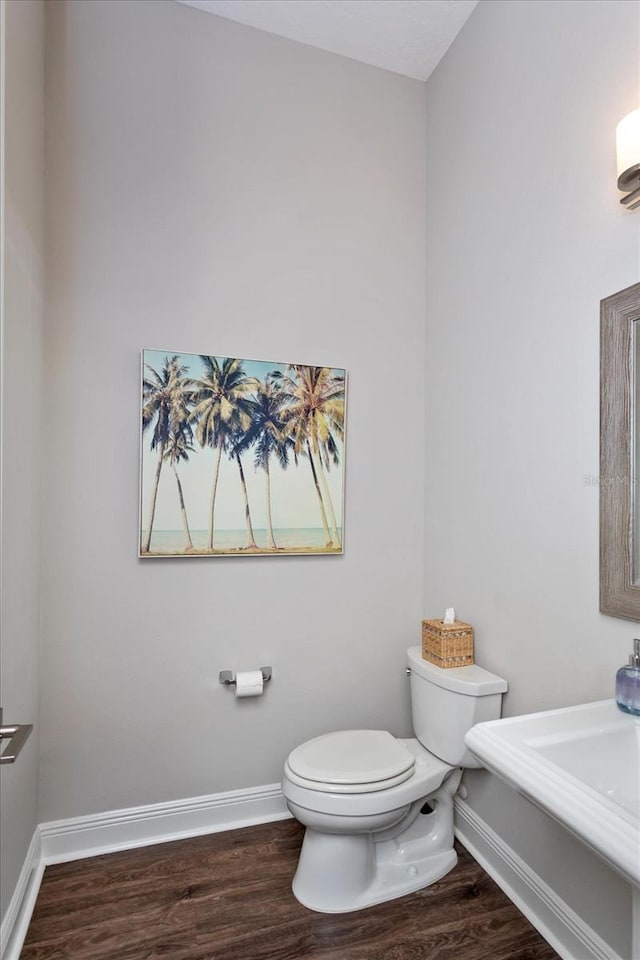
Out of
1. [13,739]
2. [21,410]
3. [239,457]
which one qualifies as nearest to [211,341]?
[239,457]

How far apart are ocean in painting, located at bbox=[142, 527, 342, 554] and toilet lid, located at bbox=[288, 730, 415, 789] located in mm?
697

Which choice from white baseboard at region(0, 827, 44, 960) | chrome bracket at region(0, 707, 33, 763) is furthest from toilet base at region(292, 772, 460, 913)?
chrome bracket at region(0, 707, 33, 763)

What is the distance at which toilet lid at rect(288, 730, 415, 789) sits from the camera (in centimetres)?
163

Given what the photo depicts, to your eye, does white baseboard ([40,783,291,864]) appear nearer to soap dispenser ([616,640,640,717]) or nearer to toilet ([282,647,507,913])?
toilet ([282,647,507,913])

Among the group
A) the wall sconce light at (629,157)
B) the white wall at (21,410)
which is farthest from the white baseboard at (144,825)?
the wall sconce light at (629,157)

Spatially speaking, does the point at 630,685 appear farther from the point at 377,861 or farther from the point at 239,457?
the point at 239,457

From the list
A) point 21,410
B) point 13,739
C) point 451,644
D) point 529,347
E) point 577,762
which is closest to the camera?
point 13,739

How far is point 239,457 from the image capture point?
202cm

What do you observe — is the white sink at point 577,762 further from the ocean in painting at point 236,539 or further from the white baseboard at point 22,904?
the white baseboard at point 22,904

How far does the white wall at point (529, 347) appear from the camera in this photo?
1401 millimetres

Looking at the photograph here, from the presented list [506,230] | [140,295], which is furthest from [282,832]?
[506,230]

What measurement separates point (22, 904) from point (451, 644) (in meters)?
1.50

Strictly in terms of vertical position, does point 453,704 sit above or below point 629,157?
below

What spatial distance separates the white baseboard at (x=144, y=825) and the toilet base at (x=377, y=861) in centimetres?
38
